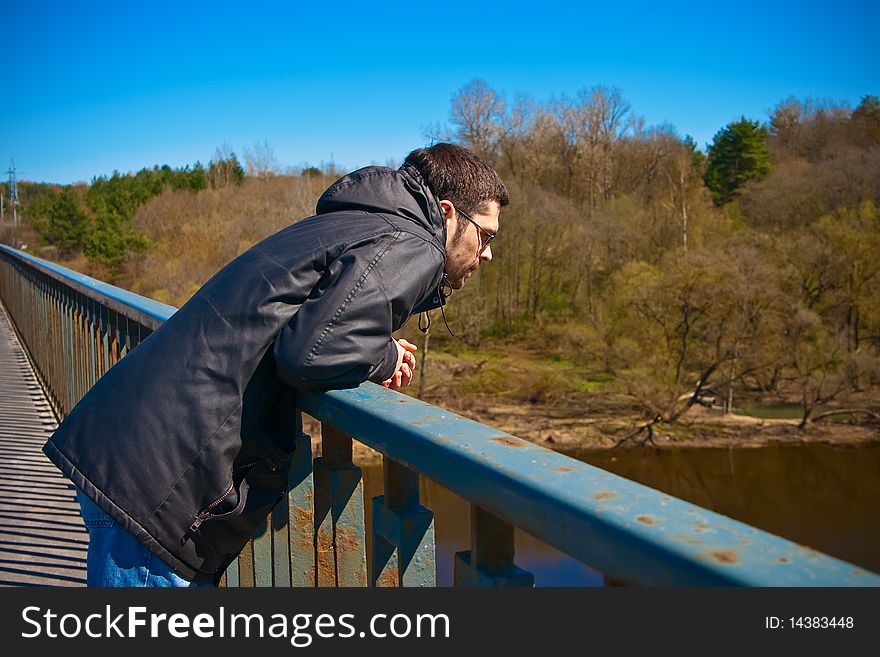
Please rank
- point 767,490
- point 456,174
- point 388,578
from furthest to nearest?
point 767,490 → point 456,174 → point 388,578

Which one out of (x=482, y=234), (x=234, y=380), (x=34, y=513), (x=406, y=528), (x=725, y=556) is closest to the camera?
(x=725, y=556)

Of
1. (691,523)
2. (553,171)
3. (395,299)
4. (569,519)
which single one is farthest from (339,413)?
(553,171)

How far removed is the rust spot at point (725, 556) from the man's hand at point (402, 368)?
127 centimetres

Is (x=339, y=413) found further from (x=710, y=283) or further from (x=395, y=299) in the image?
(x=710, y=283)

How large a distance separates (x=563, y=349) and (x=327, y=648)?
153ft

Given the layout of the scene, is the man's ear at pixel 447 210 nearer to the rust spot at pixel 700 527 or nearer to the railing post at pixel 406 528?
the railing post at pixel 406 528

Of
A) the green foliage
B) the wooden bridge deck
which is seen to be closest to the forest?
the green foliage

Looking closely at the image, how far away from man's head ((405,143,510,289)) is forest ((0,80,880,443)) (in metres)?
38.1

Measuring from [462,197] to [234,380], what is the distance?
2.64 feet

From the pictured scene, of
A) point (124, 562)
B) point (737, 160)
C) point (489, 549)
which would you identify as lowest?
point (124, 562)

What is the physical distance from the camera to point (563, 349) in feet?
155

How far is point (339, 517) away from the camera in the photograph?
1745mm

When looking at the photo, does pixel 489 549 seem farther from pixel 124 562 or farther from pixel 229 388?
pixel 124 562

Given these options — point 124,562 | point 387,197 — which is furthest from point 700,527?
point 124,562
